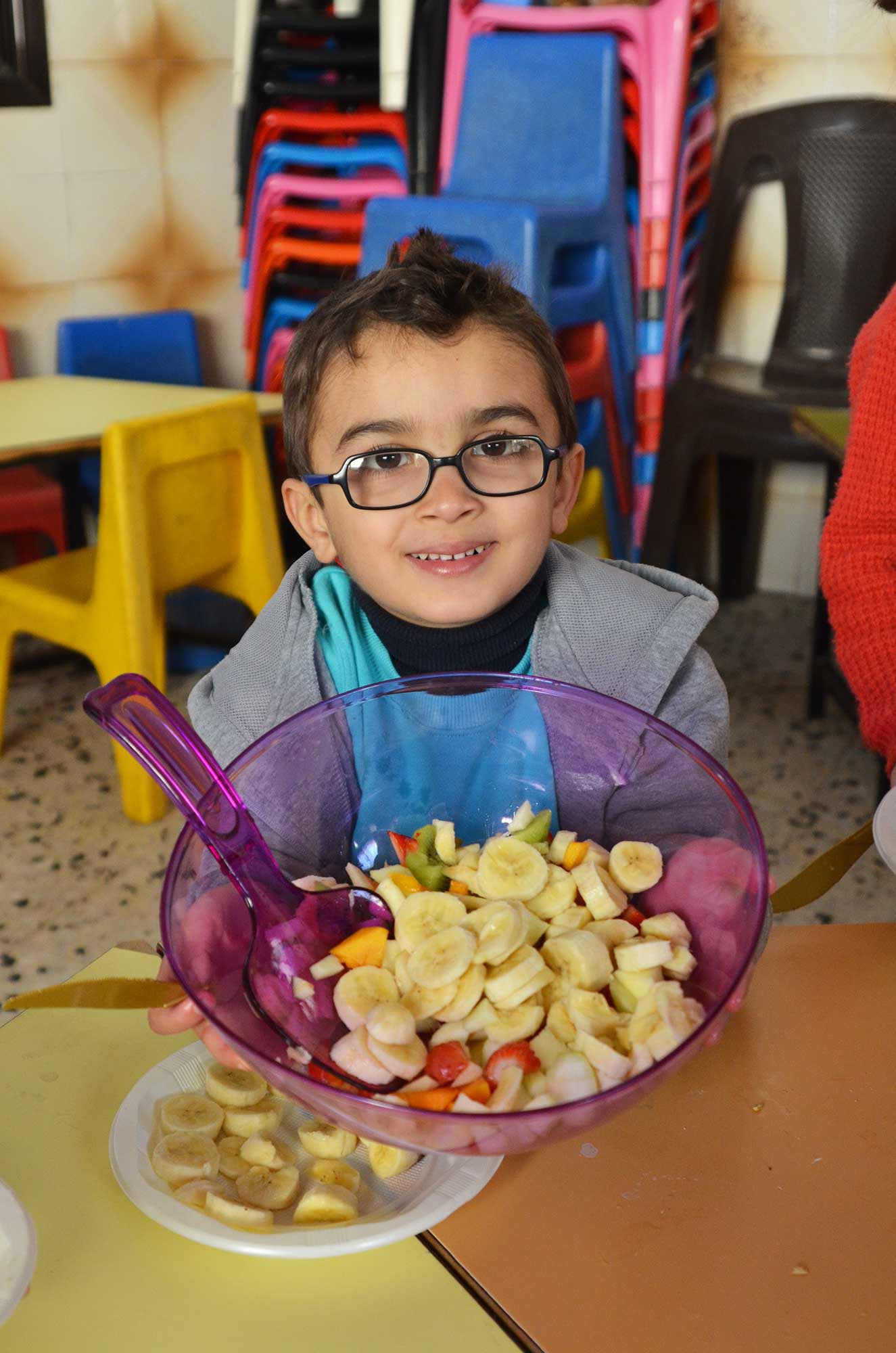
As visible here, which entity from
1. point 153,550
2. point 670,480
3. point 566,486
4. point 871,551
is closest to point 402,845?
point 566,486

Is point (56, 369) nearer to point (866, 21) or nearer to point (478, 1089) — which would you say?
point (866, 21)

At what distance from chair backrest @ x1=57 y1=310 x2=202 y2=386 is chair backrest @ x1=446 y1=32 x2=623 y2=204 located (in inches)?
36.2

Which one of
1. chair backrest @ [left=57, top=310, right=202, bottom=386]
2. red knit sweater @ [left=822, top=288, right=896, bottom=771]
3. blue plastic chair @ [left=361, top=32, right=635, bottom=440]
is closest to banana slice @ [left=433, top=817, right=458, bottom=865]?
red knit sweater @ [left=822, top=288, right=896, bottom=771]

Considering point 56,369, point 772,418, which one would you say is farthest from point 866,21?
point 56,369

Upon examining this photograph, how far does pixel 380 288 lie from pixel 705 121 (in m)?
2.58

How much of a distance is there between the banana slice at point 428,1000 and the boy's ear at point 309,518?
1.80 feet

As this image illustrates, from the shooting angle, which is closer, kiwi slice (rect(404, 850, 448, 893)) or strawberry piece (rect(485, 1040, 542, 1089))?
strawberry piece (rect(485, 1040, 542, 1089))

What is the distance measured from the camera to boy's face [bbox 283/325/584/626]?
1.01m

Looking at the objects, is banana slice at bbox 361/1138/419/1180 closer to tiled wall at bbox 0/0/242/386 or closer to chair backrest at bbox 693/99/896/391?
chair backrest at bbox 693/99/896/391

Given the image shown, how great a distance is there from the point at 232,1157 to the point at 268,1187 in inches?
1.3

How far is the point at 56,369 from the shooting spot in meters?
3.55

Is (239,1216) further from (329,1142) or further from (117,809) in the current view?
(117,809)

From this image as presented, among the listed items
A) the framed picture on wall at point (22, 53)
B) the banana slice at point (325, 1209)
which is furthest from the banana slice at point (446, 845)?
the framed picture on wall at point (22, 53)

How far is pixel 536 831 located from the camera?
82 cm
